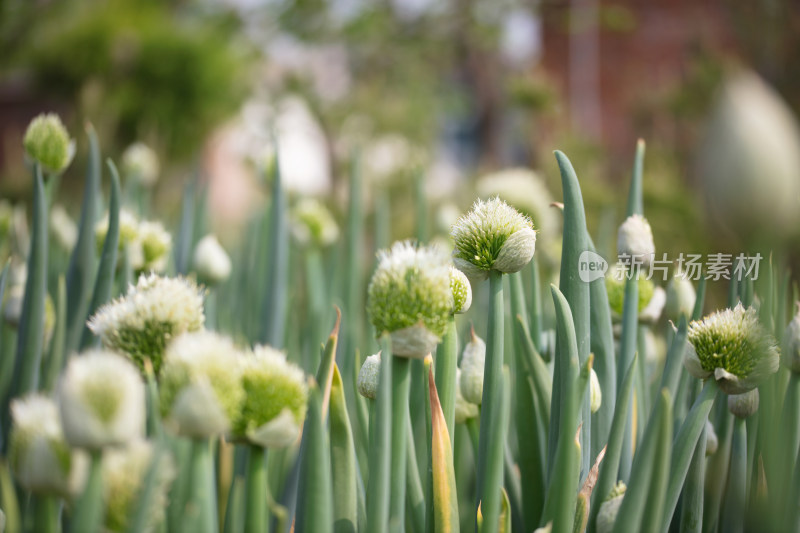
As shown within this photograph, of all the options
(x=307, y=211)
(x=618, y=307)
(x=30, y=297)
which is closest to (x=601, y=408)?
(x=618, y=307)

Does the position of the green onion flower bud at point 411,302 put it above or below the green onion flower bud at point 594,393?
above

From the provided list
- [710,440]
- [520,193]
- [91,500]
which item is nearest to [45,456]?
[91,500]

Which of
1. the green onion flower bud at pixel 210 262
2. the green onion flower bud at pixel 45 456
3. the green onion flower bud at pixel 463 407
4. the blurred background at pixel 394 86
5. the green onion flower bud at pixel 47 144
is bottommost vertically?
the green onion flower bud at pixel 45 456

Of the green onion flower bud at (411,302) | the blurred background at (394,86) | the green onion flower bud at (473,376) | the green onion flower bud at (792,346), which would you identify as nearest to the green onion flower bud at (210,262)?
the blurred background at (394,86)

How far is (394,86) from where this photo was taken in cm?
785

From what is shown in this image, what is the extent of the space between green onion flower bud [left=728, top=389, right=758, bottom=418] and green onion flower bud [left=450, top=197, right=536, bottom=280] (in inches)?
9.9

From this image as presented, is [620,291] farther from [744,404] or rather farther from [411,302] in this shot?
[411,302]

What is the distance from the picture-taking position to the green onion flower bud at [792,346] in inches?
22.2

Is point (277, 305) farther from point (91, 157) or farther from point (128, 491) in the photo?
point (128, 491)

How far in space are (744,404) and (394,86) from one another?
7.57m

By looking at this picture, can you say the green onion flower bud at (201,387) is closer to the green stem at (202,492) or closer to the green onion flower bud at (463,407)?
the green stem at (202,492)

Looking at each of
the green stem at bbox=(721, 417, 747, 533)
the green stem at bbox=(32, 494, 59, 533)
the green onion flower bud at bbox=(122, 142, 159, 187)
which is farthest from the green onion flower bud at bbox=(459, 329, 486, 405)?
the green onion flower bud at bbox=(122, 142, 159, 187)

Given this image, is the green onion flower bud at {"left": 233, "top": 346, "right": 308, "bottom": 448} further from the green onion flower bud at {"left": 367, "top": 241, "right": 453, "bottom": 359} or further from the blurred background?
the blurred background

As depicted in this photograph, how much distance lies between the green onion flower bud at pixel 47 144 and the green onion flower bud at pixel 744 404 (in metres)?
0.76
